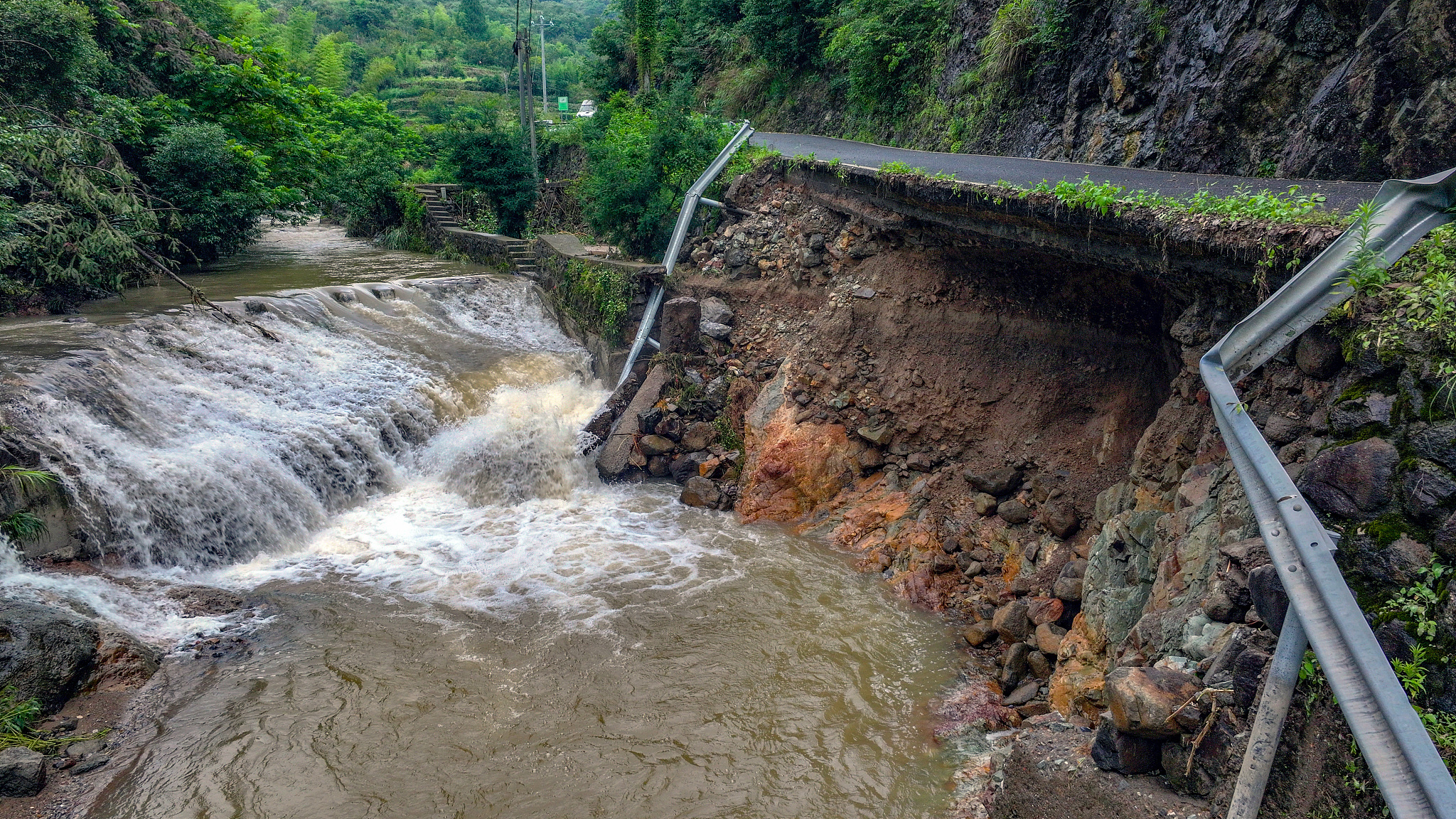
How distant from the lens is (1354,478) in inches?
158

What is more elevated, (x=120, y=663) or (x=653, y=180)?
(x=653, y=180)

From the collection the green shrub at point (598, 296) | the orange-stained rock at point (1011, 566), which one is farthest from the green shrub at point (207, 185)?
the orange-stained rock at point (1011, 566)

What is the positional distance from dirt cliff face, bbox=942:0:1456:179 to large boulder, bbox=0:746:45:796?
1038cm

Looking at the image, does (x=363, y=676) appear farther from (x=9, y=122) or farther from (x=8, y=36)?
(x=8, y=36)

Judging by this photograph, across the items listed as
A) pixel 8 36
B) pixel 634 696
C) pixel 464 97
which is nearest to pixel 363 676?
pixel 634 696

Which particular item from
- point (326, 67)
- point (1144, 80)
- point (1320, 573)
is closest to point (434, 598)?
point (1320, 573)

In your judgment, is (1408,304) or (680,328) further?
(680,328)

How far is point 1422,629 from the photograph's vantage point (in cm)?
343

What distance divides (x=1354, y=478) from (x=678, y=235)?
393 inches

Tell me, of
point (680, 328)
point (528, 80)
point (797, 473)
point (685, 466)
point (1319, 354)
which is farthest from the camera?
point (528, 80)

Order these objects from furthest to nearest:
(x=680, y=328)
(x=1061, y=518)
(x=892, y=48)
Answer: (x=892, y=48) < (x=680, y=328) < (x=1061, y=518)

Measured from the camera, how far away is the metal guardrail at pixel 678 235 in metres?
12.1

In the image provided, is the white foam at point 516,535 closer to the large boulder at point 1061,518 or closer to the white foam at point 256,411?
the white foam at point 256,411

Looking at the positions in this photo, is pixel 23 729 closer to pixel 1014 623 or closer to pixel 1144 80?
pixel 1014 623
